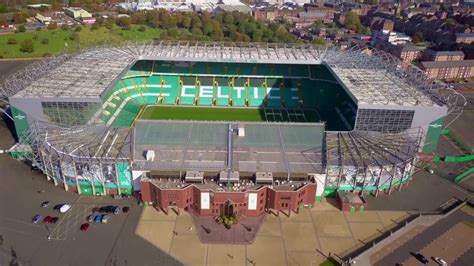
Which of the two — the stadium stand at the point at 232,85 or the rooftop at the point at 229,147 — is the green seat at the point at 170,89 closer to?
the stadium stand at the point at 232,85

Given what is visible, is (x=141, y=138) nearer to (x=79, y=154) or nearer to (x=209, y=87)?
(x=79, y=154)

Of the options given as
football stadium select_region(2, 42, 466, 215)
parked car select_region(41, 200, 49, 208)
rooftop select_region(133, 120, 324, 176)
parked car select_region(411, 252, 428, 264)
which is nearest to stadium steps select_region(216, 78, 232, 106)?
football stadium select_region(2, 42, 466, 215)

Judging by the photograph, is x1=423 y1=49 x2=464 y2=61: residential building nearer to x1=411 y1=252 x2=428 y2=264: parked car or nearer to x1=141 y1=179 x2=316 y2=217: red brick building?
x1=141 y1=179 x2=316 y2=217: red brick building

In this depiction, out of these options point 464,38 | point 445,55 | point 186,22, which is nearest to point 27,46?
point 186,22

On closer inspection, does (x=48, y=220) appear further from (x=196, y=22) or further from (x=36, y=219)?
(x=196, y=22)

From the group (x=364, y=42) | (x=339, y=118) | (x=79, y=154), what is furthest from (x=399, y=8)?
(x=79, y=154)

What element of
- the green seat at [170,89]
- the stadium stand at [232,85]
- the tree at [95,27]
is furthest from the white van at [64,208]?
the tree at [95,27]
